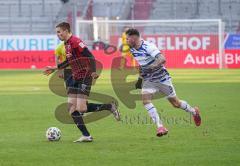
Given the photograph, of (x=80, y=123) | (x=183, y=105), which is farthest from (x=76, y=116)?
(x=183, y=105)

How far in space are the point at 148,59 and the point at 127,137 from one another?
1504 millimetres

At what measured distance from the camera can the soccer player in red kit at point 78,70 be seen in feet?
43.7

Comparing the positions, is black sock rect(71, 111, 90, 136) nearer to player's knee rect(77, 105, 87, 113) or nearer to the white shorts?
player's knee rect(77, 105, 87, 113)

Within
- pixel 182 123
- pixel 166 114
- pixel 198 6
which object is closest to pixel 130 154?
pixel 182 123

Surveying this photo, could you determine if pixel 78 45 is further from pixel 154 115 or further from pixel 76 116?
pixel 154 115

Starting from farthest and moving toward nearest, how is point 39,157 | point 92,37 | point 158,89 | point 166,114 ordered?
point 92,37 → point 166,114 → point 158,89 → point 39,157

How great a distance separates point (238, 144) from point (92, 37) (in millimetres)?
34146

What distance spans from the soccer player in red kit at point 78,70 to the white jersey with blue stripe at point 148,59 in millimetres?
857

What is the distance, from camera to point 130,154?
11523 millimetres

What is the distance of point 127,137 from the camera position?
13.9m

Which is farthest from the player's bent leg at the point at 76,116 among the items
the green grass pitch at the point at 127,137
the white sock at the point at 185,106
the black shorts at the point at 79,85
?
the white sock at the point at 185,106

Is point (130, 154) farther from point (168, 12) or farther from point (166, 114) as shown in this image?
point (168, 12)

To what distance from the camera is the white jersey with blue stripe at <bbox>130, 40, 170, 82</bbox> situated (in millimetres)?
13617

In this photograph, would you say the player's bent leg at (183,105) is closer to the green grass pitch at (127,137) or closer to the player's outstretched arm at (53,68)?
the green grass pitch at (127,137)
